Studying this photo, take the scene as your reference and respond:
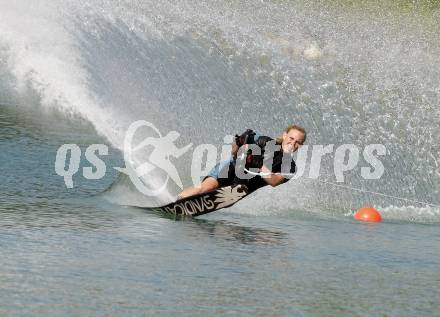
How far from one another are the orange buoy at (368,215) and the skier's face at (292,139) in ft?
5.52

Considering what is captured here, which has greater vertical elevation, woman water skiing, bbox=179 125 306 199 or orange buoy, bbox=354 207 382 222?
woman water skiing, bbox=179 125 306 199

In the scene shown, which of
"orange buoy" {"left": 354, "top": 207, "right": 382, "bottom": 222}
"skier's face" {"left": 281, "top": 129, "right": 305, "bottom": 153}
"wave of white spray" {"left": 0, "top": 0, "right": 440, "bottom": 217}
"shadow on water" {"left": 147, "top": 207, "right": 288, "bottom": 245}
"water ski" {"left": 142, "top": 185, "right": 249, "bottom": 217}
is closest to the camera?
"shadow on water" {"left": 147, "top": 207, "right": 288, "bottom": 245}

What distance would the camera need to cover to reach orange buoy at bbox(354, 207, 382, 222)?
12195 mm

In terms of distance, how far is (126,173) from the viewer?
12820 millimetres

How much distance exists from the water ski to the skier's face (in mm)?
735

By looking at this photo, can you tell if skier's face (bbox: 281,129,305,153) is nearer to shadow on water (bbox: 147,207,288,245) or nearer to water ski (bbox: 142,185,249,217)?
water ski (bbox: 142,185,249,217)

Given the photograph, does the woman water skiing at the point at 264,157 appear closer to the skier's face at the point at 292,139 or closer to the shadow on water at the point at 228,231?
the skier's face at the point at 292,139

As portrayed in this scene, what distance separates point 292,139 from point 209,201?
1235mm

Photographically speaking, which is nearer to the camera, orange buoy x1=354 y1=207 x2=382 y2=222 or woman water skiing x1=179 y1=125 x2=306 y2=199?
woman water skiing x1=179 y1=125 x2=306 y2=199

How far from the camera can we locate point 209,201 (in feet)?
37.5

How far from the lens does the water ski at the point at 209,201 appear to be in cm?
1141

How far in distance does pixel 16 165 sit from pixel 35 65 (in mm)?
5255

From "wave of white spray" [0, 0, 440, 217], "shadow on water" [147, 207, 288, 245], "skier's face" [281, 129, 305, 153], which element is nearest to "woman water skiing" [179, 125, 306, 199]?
"skier's face" [281, 129, 305, 153]

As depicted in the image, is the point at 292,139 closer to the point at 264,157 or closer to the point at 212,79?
the point at 264,157
